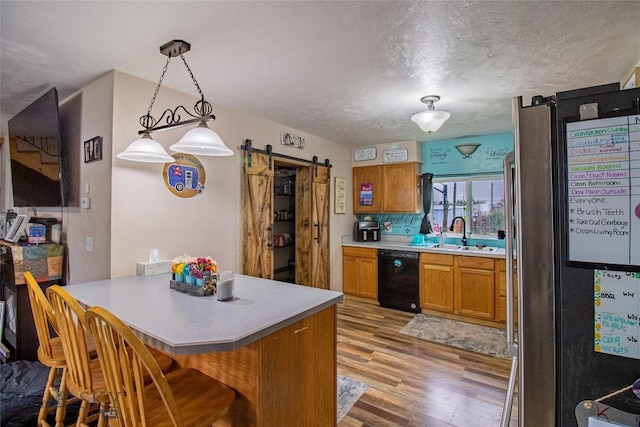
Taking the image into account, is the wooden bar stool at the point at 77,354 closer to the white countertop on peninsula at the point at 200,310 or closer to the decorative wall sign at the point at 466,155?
the white countertop on peninsula at the point at 200,310

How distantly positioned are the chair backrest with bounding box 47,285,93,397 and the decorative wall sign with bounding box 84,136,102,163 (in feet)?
4.45

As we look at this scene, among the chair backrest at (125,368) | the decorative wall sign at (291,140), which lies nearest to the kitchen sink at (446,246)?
the decorative wall sign at (291,140)

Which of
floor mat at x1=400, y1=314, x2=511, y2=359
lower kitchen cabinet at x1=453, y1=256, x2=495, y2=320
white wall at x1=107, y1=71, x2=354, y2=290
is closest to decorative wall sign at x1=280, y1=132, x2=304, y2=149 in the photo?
Answer: white wall at x1=107, y1=71, x2=354, y2=290

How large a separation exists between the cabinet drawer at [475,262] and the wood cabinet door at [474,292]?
0.13 feet

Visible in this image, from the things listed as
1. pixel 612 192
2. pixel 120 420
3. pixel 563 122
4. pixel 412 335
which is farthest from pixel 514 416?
pixel 120 420

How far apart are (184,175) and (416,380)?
2.61m

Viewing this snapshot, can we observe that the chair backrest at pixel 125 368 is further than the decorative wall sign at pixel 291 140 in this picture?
No

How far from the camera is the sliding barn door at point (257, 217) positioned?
10.7 feet

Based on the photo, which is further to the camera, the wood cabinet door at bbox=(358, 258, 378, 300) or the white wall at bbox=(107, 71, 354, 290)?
the wood cabinet door at bbox=(358, 258, 378, 300)

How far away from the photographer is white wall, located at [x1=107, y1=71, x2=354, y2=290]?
2.29 m

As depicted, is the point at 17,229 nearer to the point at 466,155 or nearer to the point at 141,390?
the point at 141,390

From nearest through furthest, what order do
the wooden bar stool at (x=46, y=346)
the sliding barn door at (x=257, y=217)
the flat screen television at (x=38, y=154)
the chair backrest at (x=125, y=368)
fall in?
the chair backrest at (x=125, y=368), the wooden bar stool at (x=46, y=346), the flat screen television at (x=38, y=154), the sliding barn door at (x=257, y=217)

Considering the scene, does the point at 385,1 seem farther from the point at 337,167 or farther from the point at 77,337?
the point at 337,167

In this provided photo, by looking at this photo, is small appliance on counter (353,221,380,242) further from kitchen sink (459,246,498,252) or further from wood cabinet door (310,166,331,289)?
kitchen sink (459,246,498,252)
